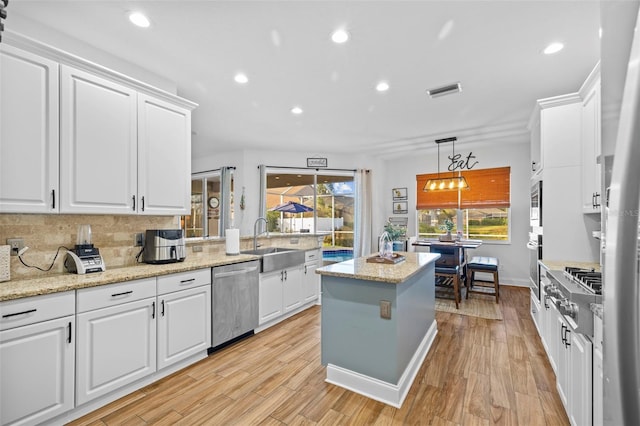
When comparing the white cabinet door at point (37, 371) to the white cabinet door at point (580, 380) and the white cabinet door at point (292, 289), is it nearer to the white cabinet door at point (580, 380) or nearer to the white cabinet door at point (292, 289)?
the white cabinet door at point (292, 289)

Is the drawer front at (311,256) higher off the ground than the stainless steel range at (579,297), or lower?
lower

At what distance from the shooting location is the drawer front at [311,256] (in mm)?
4090

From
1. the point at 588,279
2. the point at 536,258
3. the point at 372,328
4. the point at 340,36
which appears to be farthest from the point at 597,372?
the point at 340,36

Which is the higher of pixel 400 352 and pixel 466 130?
pixel 466 130

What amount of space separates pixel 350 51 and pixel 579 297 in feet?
7.58

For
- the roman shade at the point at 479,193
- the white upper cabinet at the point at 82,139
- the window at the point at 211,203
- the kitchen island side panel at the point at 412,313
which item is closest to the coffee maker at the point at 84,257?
the white upper cabinet at the point at 82,139

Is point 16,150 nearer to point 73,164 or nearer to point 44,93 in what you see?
point 73,164

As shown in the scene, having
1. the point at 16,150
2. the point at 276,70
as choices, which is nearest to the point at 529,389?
the point at 276,70

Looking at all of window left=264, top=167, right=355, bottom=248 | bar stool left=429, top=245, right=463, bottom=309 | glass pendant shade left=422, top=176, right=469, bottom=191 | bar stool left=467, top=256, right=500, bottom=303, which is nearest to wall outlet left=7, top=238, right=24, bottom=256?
window left=264, top=167, right=355, bottom=248

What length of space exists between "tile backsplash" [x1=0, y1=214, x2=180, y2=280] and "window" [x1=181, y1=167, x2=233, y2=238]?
3.20 m

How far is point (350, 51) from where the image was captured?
2445 millimetres

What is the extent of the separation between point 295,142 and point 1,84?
13.0ft

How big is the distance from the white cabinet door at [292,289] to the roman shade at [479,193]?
3.67 metres

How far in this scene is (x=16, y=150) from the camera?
187cm
